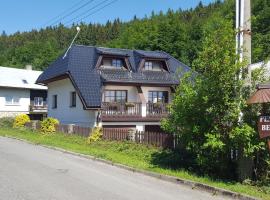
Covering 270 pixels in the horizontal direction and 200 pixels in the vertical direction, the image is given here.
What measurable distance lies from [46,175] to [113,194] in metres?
3.12

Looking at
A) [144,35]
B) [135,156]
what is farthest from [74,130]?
[144,35]

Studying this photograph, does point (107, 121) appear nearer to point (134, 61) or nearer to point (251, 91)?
point (134, 61)

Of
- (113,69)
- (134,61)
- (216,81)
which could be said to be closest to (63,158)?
(216,81)

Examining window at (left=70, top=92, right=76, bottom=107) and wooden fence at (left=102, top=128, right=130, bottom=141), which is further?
window at (left=70, top=92, right=76, bottom=107)

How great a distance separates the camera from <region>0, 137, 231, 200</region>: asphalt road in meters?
9.05

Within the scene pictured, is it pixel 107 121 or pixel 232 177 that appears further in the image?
pixel 107 121

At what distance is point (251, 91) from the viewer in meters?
10.9

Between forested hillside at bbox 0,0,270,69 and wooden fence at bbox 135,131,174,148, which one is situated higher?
forested hillside at bbox 0,0,270,69

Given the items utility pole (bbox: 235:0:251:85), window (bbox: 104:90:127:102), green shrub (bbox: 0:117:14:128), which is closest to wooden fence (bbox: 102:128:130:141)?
window (bbox: 104:90:127:102)

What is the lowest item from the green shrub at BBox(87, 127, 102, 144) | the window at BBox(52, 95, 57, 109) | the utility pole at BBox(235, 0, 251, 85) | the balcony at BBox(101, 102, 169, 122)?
the green shrub at BBox(87, 127, 102, 144)

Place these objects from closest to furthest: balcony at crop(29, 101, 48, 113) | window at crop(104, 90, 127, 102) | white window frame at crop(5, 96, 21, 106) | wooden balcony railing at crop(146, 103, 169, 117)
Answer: window at crop(104, 90, 127, 102) → wooden balcony railing at crop(146, 103, 169, 117) → white window frame at crop(5, 96, 21, 106) → balcony at crop(29, 101, 48, 113)

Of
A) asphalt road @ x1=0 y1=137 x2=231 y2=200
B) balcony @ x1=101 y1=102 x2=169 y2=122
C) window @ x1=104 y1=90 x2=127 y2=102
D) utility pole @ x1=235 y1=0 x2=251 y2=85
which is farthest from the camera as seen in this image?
window @ x1=104 y1=90 x2=127 y2=102

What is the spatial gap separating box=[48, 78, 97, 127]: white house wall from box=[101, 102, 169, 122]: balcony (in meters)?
0.99

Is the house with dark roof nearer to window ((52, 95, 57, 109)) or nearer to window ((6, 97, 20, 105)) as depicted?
window ((52, 95, 57, 109))
